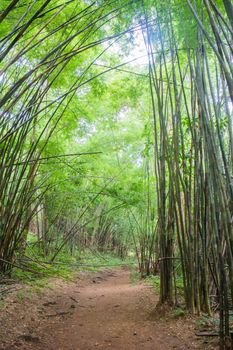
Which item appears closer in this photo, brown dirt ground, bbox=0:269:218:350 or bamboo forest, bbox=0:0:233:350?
bamboo forest, bbox=0:0:233:350

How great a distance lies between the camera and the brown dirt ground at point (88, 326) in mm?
2562

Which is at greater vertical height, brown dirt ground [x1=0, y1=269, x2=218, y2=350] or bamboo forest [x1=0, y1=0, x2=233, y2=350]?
bamboo forest [x1=0, y1=0, x2=233, y2=350]

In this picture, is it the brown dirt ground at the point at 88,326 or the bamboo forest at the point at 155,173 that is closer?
the bamboo forest at the point at 155,173

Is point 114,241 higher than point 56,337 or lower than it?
higher

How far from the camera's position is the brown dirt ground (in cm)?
256

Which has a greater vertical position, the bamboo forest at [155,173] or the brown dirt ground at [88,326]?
the bamboo forest at [155,173]

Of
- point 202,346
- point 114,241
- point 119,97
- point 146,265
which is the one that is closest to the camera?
point 202,346

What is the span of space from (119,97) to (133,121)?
2.54m

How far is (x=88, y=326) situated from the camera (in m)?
3.19

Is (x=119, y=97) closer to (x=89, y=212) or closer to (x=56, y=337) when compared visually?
(x=56, y=337)

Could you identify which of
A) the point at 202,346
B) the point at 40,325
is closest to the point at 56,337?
the point at 40,325

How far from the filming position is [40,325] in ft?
9.96

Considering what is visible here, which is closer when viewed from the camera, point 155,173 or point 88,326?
point 88,326

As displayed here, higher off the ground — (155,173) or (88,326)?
(155,173)
